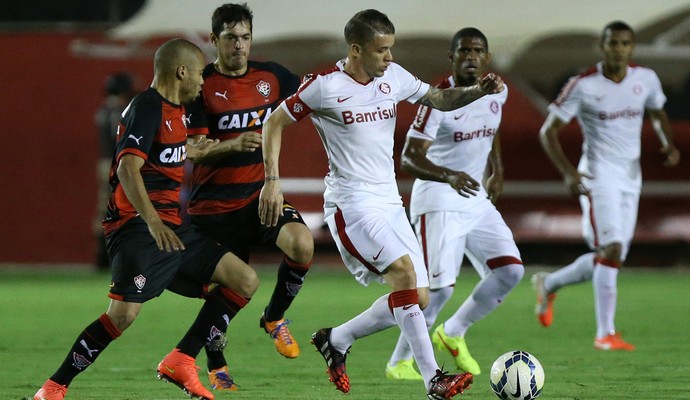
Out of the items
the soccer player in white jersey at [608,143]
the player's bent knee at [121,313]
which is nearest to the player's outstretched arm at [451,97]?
the player's bent knee at [121,313]

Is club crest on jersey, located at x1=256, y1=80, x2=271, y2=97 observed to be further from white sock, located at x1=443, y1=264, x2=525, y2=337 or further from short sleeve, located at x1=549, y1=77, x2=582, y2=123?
short sleeve, located at x1=549, y1=77, x2=582, y2=123

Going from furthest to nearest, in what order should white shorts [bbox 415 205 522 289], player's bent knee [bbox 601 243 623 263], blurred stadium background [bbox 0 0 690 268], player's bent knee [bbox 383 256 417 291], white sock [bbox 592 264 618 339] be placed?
blurred stadium background [bbox 0 0 690 268] → player's bent knee [bbox 601 243 623 263] → white sock [bbox 592 264 618 339] → white shorts [bbox 415 205 522 289] → player's bent knee [bbox 383 256 417 291]

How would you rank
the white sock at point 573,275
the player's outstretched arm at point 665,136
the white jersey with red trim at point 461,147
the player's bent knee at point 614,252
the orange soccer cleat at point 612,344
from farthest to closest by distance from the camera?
the player's outstretched arm at point 665,136
the white sock at point 573,275
the player's bent knee at point 614,252
the orange soccer cleat at point 612,344
the white jersey with red trim at point 461,147

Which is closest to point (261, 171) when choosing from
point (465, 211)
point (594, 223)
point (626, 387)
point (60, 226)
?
point (465, 211)

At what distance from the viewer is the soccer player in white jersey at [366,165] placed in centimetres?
700

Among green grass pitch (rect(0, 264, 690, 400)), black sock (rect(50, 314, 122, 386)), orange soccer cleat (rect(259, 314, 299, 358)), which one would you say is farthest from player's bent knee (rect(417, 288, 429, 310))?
black sock (rect(50, 314, 122, 386))

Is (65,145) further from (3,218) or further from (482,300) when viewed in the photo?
(482,300)

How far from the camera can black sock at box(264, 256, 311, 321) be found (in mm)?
8062

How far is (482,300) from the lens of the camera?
28.6 ft

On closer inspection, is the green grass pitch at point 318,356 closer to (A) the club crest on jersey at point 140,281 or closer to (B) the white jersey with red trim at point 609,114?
(A) the club crest on jersey at point 140,281

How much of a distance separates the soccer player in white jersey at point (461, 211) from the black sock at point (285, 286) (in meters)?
0.96

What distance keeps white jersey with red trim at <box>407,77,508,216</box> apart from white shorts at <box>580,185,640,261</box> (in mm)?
1776

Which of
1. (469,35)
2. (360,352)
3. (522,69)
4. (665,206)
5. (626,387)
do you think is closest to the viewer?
(626,387)

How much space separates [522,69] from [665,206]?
7.01m
